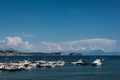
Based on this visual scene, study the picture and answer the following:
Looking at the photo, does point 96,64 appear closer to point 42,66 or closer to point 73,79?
point 42,66

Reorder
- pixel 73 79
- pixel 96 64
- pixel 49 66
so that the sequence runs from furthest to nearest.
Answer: pixel 96 64 < pixel 49 66 < pixel 73 79

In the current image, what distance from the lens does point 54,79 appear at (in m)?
93.6

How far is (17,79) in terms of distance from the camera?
9344cm

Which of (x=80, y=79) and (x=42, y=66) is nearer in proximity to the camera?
(x=80, y=79)

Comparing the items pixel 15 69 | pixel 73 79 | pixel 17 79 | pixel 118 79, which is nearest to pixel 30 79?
pixel 17 79

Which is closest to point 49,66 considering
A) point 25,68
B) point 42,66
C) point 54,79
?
point 42,66

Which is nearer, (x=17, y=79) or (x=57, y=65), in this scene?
(x=17, y=79)

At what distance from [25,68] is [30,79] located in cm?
4256

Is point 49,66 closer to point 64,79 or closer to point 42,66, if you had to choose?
point 42,66

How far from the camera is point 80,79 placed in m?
92.1

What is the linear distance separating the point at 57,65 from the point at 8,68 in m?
43.7

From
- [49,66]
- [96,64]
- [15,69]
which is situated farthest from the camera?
[96,64]

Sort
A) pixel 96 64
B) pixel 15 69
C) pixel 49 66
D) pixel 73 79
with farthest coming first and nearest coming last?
1. pixel 96 64
2. pixel 49 66
3. pixel 15 69
4. pixel 73 79

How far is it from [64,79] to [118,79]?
47.3 feet
